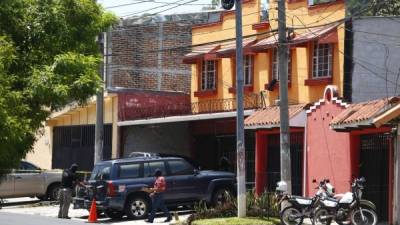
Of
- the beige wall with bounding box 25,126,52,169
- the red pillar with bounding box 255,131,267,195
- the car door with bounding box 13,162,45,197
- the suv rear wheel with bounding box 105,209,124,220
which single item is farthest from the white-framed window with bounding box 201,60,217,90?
the beige wall with bounding box 25,126,52,169

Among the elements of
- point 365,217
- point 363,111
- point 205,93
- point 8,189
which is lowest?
point 8,189

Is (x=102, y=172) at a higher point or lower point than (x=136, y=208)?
higher

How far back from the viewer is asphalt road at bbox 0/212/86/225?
19.8 meters

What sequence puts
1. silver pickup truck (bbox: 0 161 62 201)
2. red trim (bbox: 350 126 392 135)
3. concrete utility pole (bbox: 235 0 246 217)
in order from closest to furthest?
red trim (bbox: 350 126 392 135), concrete utility pole (bbox: 235 0 246 217), silver pickup truck (bbox: 0 161 62 201)

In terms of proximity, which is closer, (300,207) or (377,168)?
(300,207)

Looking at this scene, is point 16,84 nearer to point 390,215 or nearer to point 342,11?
point 390,215

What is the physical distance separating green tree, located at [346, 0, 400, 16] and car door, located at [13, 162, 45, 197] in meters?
12.6

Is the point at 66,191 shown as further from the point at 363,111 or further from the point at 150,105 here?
the point at 150,105

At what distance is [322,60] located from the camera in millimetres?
24453

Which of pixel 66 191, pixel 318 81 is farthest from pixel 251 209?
pixel 318 81

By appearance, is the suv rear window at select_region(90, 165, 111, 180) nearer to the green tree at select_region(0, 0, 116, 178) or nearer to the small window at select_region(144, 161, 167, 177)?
the small window at select_region(144, 161, 167, 177)

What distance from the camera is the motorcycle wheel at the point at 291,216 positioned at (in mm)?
18250

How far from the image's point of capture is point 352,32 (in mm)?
22844

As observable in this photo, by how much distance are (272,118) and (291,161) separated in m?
1.81
